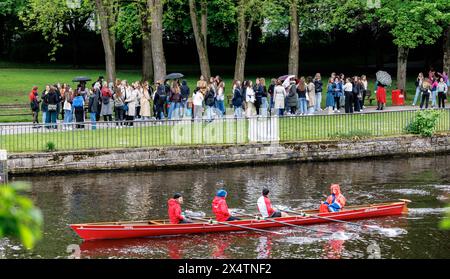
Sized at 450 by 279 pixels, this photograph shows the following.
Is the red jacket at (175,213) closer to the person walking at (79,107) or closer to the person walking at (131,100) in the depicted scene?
the person walking at (79,107)

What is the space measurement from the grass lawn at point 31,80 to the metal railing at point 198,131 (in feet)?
23.8

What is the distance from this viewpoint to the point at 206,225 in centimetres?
2486

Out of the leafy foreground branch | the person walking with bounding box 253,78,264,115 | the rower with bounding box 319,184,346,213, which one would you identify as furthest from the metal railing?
the leafy foreground branch

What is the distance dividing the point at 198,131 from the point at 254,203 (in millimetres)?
8259

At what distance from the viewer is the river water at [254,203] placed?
2292 centimetres

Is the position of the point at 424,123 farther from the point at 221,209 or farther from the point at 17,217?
the point at 17,217

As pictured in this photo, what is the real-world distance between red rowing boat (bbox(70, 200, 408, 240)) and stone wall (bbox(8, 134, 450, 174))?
953 centimetres

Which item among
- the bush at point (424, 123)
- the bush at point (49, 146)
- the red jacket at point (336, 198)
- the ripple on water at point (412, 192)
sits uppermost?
the bush at point (424, 123)

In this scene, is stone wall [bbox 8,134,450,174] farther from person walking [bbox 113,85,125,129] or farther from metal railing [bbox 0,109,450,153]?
person walking [bbox 113,85,125,129]

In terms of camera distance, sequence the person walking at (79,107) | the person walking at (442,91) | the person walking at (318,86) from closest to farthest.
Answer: the person walking at (79,107)
the person walking at (318,86)
the person walking at (442,91)

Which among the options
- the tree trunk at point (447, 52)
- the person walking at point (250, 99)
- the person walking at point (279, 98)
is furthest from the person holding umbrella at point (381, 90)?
the tree trunk at point (447, 52)

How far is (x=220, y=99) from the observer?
134 ft
